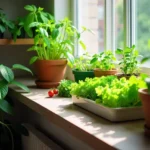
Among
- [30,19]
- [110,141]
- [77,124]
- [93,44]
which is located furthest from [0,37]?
[110,141]

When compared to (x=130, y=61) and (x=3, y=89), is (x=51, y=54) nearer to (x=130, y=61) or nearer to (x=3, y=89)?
(x=3, y=89)

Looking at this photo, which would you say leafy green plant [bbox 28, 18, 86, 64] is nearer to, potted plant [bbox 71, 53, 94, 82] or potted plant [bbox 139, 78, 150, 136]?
potted plant [bbox 71, 53, 94, 82]

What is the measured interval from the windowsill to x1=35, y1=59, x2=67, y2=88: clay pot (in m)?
0.40

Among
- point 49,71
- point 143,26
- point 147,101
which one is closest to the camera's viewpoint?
point 147,101

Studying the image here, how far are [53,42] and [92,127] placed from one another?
1.00m

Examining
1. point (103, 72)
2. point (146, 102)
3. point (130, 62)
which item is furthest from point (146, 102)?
point (103, 72)

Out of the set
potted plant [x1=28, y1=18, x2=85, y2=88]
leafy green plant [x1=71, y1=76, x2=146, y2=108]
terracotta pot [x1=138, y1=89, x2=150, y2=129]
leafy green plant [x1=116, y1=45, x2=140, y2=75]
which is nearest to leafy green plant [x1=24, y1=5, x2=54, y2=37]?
potted plant [x1=28, y1=18, x2=85, y2=88]

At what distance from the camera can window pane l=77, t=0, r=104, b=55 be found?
2.12m

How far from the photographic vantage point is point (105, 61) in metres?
1.76

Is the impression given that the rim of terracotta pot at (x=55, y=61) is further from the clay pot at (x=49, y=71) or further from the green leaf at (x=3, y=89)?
the green leaf at (x=3, y=89)

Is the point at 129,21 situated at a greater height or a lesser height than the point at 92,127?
greater

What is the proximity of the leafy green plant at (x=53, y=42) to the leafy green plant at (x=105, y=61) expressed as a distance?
0.21m

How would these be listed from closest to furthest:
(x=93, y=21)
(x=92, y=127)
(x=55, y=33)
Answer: (x=92, y=127), (x=55, y=33), (x=93, y=21)

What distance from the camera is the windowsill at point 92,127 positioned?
0.99 m
